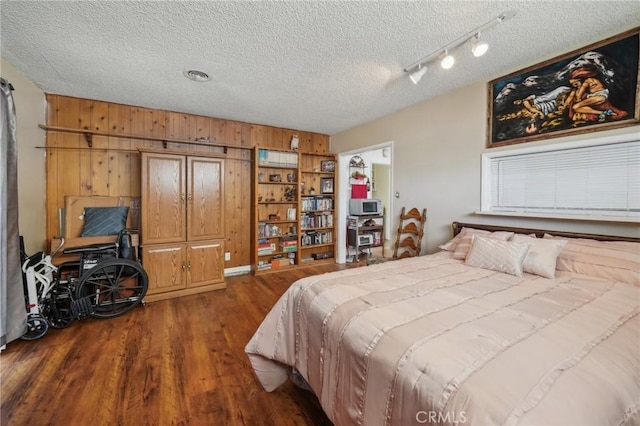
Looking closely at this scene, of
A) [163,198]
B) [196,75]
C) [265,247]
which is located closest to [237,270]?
[265,247]

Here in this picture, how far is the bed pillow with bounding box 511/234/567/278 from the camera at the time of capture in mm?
1815

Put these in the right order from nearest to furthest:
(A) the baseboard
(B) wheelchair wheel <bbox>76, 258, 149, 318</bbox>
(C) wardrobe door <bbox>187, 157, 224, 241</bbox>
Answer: (B) wheelchair wheel <bbox>76, 258, 149, 318</bbox>
(C) wardrobe door <bbox>187, 157, 224, 241</bbox>
(A) the baseboard

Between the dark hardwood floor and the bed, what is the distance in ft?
0.74

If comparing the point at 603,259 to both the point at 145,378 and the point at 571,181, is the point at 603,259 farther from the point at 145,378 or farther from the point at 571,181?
the point at 145,378

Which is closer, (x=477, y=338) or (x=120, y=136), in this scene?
(x=477, y=338)

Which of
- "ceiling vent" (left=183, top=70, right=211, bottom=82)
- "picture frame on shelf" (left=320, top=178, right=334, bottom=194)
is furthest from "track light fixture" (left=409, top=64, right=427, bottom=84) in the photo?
"picture frame on shelf" (left=320, top=178, right=334, bottom=194)

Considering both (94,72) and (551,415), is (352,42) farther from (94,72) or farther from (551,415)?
(94,72)

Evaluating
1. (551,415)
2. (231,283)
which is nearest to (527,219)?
(551,415)

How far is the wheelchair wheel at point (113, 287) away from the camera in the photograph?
2541mm

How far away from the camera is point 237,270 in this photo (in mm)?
4164

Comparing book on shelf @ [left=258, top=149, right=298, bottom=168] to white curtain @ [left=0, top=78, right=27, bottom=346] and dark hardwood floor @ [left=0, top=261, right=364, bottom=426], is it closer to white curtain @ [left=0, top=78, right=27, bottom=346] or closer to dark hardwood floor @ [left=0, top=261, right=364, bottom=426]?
dark hardwood floor @ [left=0, top=261, right=364, bottom=426]

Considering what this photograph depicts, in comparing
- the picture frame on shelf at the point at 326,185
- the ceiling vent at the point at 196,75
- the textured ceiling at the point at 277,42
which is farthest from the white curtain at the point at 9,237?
the picture frame on shelf at the point at 326,185

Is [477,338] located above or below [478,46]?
below

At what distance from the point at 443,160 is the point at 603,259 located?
1.62 meters
